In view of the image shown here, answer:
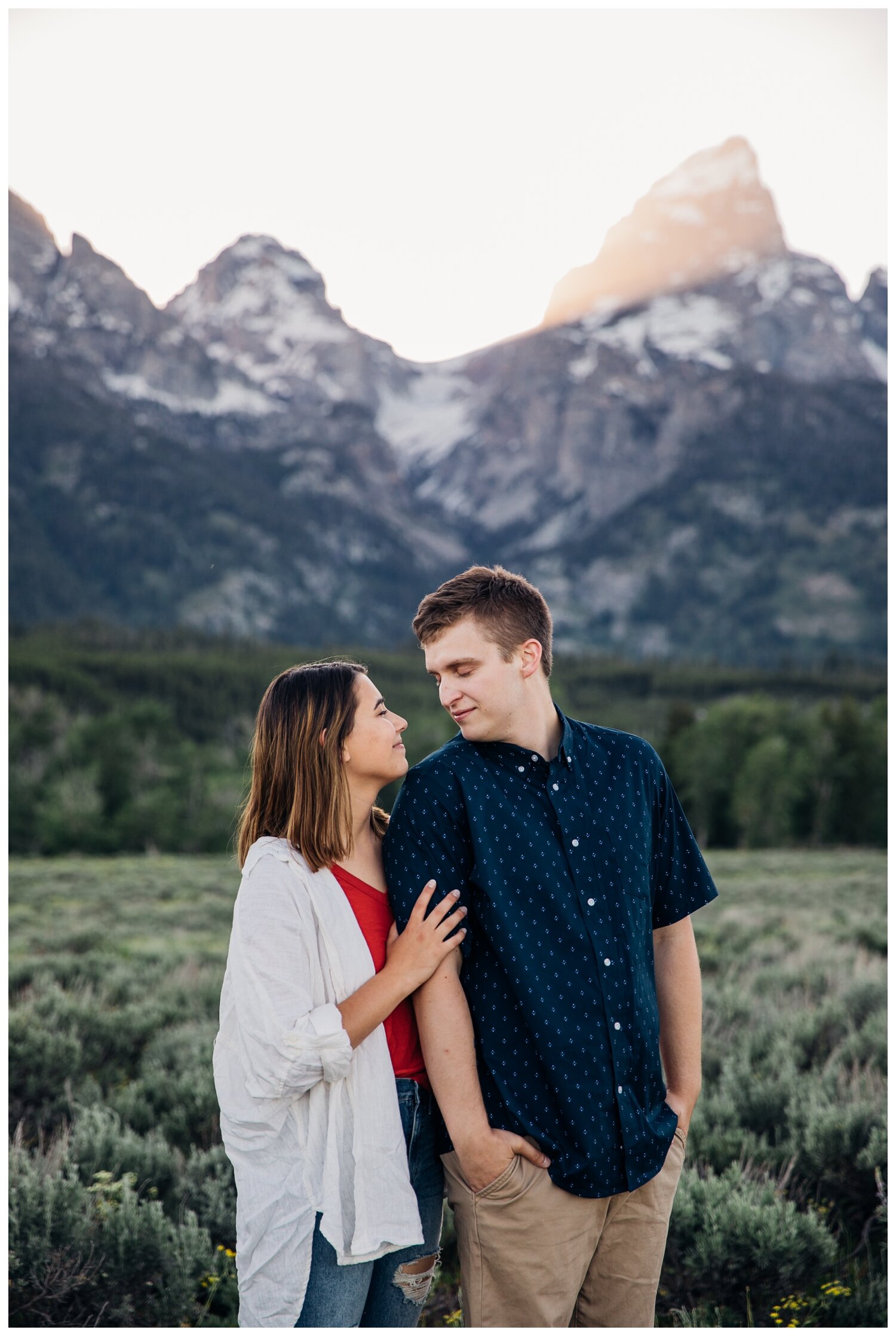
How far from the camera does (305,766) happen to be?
2.27 m

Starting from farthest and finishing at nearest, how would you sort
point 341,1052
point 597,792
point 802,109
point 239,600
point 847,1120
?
point 239,600 → point 802,109 → point 847,1120 → point 597,792 → point 341,1052

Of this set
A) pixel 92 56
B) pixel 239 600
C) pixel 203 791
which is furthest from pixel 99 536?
pixel 92 56

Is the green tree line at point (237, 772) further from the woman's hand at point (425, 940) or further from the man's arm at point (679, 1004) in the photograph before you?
the woman's hand at point (425, 940)

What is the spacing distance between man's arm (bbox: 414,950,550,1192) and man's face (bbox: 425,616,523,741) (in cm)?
54

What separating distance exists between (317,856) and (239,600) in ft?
579

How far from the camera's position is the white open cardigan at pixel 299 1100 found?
6.68ft

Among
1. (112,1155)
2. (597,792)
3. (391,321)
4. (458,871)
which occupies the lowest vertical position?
(112,1155)

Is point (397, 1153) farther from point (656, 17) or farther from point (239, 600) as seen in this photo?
point (239, 600)

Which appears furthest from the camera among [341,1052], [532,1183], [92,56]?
[92,56]

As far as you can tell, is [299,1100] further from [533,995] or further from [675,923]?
[675,923]

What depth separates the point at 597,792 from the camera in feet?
7.85

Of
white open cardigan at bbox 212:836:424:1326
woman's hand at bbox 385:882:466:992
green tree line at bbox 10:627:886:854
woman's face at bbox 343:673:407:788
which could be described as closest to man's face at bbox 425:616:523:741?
woman's face at bbox 343:673:407:788

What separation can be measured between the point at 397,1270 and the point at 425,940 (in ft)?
2.63

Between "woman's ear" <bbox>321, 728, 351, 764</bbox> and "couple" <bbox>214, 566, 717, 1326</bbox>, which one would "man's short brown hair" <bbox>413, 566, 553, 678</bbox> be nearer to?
"couple" <bbox>214, 566, 717, 1326</bbox>
